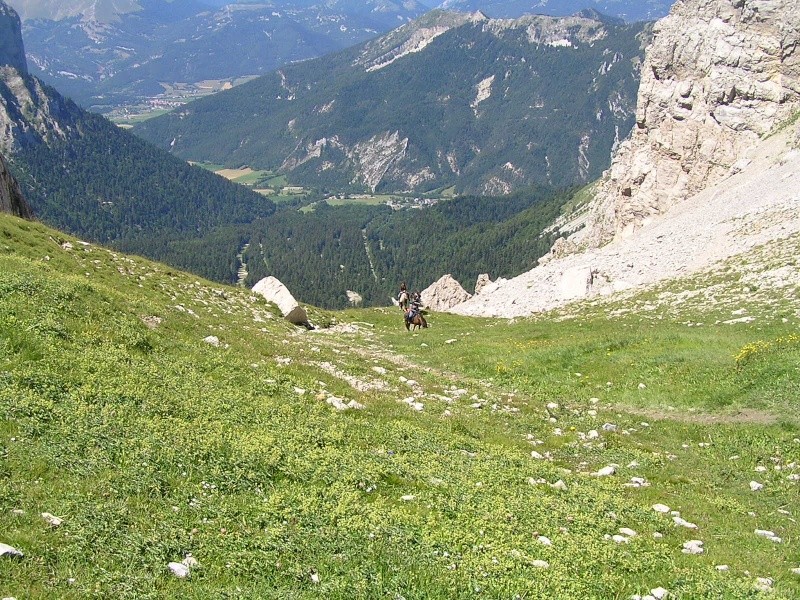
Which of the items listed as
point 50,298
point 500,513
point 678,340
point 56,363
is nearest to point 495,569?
point 500,513

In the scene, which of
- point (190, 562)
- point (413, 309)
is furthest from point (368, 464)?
point (413, 309)

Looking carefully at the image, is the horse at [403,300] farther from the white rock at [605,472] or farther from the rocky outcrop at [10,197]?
the white rock at [605,472]

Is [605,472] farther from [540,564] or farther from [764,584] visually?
[540,564]

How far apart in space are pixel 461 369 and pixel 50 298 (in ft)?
55.5

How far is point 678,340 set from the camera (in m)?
26.4

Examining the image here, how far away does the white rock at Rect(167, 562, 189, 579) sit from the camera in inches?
333

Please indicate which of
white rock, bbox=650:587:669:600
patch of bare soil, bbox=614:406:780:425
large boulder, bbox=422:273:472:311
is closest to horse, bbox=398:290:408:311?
patch of bare soil, bbox=614:406:780:425

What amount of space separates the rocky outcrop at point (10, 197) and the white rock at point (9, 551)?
4094 cm

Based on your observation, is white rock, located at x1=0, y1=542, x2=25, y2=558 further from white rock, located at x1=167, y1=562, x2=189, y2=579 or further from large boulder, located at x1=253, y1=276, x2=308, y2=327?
large boulder, located at x1=253, y1=276, x2=308, y2=327

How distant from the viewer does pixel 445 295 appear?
90188mm

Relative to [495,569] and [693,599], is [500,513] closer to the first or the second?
[495,569]

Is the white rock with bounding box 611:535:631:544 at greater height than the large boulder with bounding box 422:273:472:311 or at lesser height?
greater

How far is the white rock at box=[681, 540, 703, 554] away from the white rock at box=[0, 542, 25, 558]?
435 inches

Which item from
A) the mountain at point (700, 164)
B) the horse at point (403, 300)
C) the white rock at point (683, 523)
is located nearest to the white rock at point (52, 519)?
the white rock at point (683, 523)
